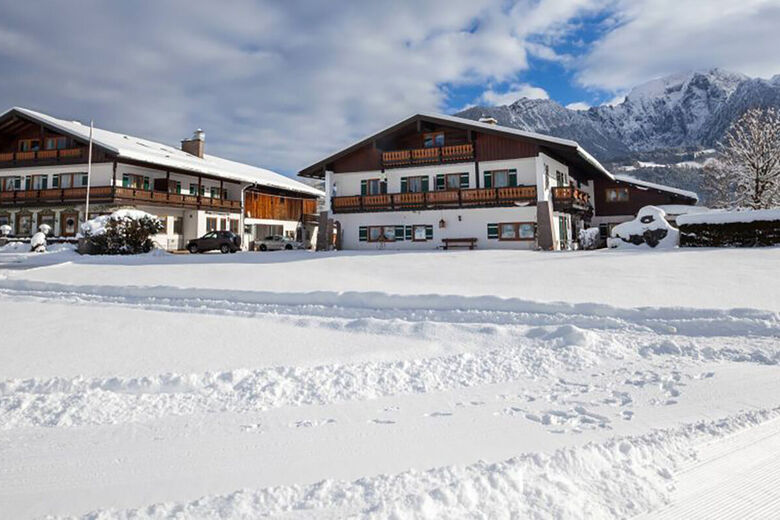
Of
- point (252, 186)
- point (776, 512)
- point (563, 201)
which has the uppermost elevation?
point (252, 186)

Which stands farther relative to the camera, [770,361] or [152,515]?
[770,361]

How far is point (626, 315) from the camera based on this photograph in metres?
9.05

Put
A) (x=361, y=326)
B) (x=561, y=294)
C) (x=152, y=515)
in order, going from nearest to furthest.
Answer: (x=152, y=515), (x=361, y=326), (x=561, y=294)

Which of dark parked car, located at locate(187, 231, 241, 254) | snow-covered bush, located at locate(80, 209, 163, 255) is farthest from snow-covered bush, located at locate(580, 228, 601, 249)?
snow-covered bush, located at locate(80, 209, 163, 255)

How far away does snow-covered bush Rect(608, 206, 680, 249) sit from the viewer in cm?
1936

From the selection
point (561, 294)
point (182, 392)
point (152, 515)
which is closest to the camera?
point (152, 515)

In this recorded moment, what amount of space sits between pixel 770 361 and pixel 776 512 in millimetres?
4695

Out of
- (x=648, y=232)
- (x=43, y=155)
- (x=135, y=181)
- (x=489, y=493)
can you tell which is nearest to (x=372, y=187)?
(x=648, y=232)

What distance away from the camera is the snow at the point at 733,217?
686 inches

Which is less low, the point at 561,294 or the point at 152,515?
the point at 561,294

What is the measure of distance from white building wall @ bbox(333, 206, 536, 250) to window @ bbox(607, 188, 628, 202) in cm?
1467

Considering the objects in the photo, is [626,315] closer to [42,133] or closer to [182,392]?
[182,392]

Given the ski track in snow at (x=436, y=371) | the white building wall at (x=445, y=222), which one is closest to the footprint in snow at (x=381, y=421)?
the ski track in snow at (x=436, y=371)

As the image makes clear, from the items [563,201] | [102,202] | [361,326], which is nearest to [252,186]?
[102,202]
